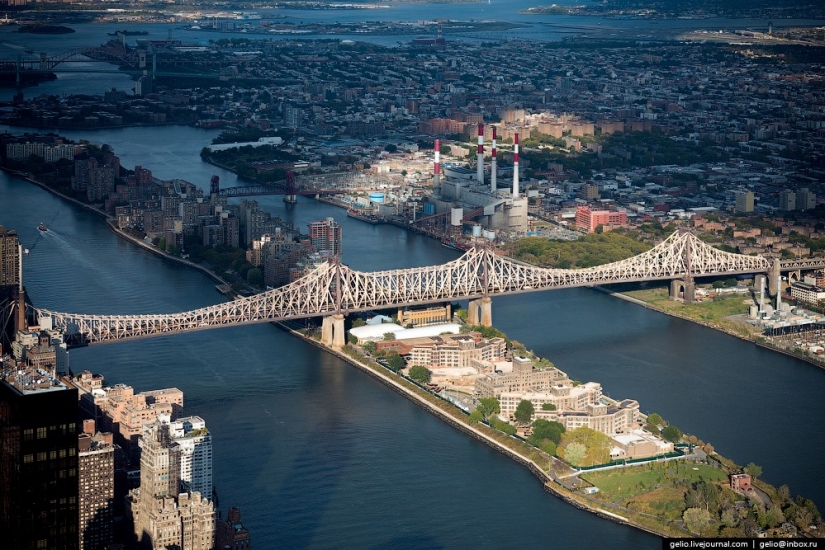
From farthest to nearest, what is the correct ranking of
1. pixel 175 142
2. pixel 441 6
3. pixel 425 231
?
pixel 441 6
pixel 175 142
pixel 425 231

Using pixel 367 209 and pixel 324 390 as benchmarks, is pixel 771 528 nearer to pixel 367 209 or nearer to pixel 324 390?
pixel 324 390

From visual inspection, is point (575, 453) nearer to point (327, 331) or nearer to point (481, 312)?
point (327, 331)

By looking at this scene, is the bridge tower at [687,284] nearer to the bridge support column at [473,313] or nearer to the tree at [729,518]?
the bridge support column at [473,313]

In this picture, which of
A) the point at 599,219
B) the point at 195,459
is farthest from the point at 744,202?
the point at 195,459

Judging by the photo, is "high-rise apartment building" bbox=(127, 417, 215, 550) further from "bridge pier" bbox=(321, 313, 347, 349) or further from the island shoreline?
"bridge pier" bbox=(321, 313, 347, 349)

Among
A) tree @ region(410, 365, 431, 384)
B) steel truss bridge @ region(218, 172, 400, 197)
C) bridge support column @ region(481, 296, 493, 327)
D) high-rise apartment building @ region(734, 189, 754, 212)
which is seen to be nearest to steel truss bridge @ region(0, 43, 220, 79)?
steel truss bridge @ region(218, 172, 400, 197)

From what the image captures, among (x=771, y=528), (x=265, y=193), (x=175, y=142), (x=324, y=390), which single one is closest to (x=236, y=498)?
(x=324, y=390)
